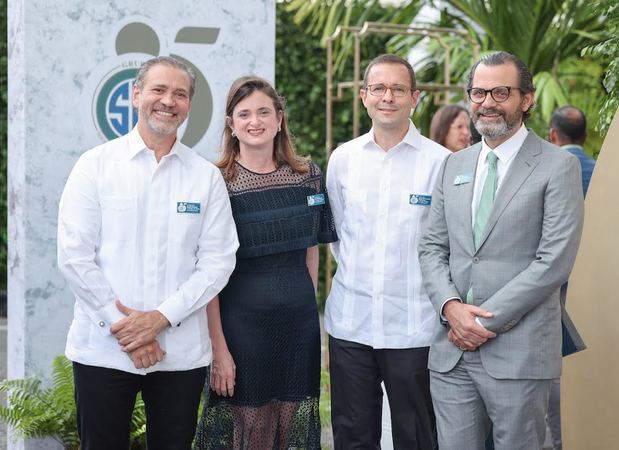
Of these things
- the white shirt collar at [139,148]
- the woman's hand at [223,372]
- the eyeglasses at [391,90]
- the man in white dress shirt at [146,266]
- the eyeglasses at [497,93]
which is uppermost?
the eyeglasses at [391,90]

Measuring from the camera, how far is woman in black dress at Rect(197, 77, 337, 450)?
3895 millimetres

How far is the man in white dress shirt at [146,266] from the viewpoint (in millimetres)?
3549

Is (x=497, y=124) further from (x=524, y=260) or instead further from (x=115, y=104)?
(x=115, y=104)

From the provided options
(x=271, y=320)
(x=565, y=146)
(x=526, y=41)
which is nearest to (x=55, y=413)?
(x=271, y=320)

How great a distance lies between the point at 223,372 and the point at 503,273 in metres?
1.15

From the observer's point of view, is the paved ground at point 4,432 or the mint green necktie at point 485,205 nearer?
the mint green necktie at point 485,205

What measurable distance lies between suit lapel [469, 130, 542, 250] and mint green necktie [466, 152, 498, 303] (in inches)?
1.3

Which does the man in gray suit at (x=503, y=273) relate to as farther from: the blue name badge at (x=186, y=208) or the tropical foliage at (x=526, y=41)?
the tropical foliage at (x=526, y=41)

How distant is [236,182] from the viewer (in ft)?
12.9

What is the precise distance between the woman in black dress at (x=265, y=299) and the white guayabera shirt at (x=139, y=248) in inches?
7.9

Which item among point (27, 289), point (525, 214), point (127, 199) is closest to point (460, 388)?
point (525, 214)

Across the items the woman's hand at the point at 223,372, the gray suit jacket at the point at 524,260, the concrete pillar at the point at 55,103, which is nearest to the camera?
the gray suit jacket at the point at 524,260

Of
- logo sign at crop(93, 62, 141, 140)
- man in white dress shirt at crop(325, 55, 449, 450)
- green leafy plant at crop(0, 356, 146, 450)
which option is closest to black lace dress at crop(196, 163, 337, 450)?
man in white dress shirt at crop(325, 55, 449, 450)

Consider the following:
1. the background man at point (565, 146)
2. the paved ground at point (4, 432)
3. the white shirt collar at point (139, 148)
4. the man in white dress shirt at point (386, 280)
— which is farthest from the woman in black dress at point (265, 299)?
the background man at point (565, 146)
